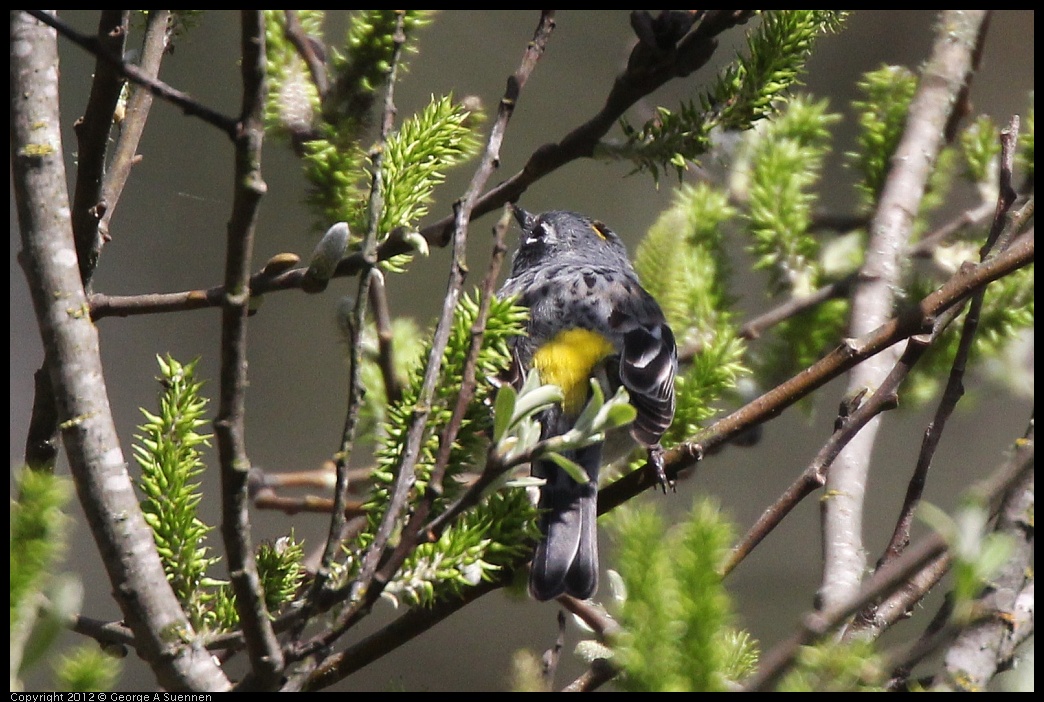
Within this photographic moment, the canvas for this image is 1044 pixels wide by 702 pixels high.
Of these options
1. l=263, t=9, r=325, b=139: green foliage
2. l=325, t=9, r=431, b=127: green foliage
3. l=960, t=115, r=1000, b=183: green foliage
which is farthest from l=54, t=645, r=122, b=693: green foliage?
l=960, t=115, r=1000, b=183: green foliage

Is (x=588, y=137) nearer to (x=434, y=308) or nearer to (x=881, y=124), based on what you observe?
(x=881, y=124)

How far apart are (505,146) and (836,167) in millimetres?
1550

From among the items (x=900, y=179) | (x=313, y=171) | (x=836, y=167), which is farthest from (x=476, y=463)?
(x=836, y=167)

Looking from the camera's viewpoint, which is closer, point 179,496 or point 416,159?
point 179,496

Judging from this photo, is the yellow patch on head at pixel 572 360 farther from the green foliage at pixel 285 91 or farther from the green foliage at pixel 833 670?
the green foliage at pixel 833 670

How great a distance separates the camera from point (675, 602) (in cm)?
72

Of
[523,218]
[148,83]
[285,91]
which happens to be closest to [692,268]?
[285,91]

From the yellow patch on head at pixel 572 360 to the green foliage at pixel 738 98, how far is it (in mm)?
790

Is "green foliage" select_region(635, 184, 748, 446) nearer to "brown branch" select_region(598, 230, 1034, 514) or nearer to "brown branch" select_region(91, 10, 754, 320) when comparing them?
"brown branch" select_region(598, 230, 1034, 514)

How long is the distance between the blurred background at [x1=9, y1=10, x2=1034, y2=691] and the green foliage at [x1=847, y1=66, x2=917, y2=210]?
1692mm

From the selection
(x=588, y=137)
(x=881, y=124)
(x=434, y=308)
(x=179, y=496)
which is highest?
(x=588, y=137)

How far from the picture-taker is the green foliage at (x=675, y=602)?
0.69 m

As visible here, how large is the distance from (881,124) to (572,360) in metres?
0.88

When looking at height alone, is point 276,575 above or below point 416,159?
below
